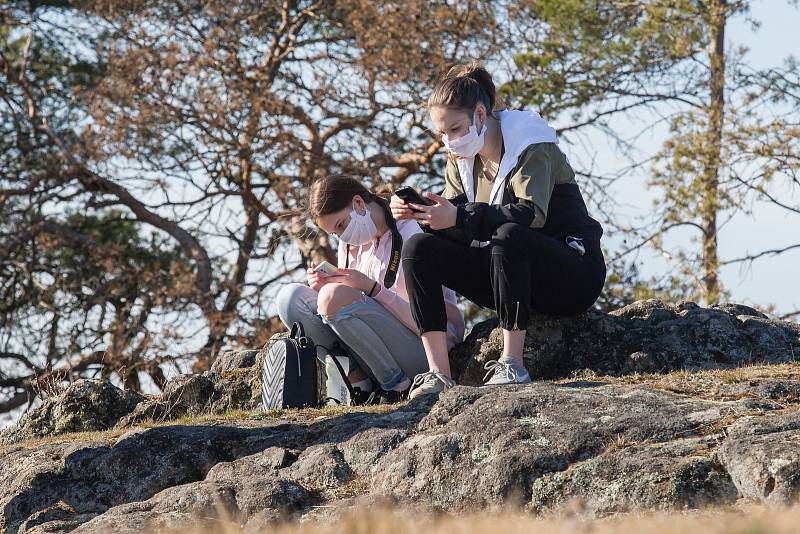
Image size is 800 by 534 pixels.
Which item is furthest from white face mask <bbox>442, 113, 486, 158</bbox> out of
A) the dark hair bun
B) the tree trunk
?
the tree trunk

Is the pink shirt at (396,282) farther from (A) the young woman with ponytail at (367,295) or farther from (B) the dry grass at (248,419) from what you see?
(B) the dry grass at (248,419)

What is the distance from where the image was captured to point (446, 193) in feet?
19.6

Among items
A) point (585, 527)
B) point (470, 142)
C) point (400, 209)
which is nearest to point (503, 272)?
point (400, 209)

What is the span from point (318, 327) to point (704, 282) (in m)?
9.43

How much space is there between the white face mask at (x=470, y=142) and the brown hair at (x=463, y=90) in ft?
0.30

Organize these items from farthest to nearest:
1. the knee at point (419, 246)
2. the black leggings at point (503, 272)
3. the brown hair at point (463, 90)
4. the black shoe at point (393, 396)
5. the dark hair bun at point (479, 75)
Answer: the black shoe at point (393, 396)
the dark hair bun at point (479, 75)
the brown hair at point (463, 90)
the knee at point (419, 246)
the black leggings at point (503, 272)

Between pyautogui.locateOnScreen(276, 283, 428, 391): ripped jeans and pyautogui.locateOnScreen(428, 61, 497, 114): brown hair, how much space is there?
1.13 meters

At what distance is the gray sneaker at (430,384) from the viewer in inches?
208

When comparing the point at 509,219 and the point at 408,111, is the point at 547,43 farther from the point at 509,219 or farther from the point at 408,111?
the point at 509,219

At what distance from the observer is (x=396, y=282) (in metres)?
5.96

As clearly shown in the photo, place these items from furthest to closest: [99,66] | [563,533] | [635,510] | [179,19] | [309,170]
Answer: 1. [99,66]
2. [179,19]
3. [309,170]
4. [635,510]
5. [563,533]

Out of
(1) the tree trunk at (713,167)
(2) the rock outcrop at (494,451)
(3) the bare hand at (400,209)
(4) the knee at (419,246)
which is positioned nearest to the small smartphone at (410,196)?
(3) the bare hand at (400,209)

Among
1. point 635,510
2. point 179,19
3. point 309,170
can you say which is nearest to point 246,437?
point 635,510

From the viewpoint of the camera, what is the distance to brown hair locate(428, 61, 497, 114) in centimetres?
552
